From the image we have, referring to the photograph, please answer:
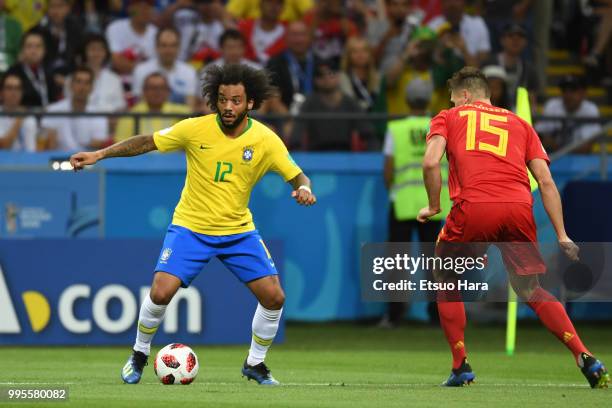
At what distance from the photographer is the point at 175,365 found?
34.2 ft

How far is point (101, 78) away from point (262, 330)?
7.49 m

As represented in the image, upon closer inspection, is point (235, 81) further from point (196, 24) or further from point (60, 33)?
point (196, 24)

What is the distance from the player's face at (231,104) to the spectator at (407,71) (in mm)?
7025

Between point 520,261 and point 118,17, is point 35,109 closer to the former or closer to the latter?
point 118,17

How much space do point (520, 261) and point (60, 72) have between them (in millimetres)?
9111

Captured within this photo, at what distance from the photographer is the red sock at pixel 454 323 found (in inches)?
400

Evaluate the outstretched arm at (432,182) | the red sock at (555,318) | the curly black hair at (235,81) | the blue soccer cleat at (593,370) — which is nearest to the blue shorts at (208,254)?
the curly black hair at (235,81)

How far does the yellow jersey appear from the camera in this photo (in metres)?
10.5

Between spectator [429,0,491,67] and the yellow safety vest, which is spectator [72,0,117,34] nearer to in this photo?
spectator [429,0,491,67]

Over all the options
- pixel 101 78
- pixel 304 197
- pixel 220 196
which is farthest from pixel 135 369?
pixel 101 78

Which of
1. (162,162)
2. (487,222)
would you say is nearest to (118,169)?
(162,162)

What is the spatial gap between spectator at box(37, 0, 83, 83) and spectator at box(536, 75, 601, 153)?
5756 mm

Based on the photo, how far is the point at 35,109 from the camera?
16.5 m

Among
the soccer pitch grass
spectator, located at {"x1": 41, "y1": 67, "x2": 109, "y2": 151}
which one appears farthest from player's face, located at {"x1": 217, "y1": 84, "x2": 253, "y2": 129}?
spectator, located at {"x1": 41, "y1": 67, "x2": 109, "y2": 151}
